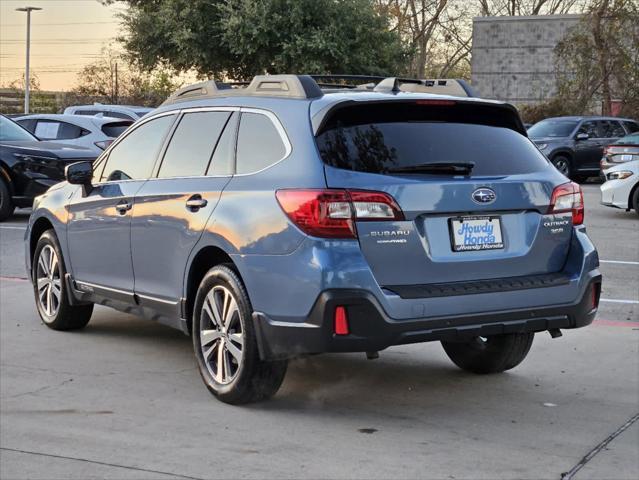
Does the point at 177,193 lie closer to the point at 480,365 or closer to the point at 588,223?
the point at 480,365

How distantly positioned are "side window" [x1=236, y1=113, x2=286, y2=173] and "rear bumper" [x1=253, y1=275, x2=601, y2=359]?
2.86 ft

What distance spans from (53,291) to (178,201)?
220cm

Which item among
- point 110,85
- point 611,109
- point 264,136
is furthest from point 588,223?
point 110,85

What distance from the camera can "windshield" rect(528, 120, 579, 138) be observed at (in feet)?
94.9

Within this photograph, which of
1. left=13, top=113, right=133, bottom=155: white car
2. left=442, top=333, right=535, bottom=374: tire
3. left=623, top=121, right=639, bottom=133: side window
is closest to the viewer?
left=442, top=333, right=535, bottom=374: tire

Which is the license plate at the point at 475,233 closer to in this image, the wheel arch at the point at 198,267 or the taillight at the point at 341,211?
the taillight at the point at 341,211

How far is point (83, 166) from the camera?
7.76m

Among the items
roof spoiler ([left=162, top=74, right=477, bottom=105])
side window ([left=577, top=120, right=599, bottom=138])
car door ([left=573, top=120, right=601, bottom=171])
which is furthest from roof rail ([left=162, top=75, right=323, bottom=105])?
side window ([left=577, top=120, right=599, bottom=138])

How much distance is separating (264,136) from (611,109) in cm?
3501

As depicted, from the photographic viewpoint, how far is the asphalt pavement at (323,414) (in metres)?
5.12

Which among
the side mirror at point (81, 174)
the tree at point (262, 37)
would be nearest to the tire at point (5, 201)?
the side mirror at point (81, 174)

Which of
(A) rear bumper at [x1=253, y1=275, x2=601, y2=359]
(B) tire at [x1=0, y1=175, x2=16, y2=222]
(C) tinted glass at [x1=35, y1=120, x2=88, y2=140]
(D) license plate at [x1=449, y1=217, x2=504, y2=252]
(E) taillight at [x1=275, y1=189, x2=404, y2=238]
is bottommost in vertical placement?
(B) tire at [x1=0, y1=175, x2=16, y2=222]

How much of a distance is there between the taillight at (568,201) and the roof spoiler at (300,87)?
2.61ft

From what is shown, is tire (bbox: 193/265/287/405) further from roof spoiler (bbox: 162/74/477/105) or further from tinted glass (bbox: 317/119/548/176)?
roof spoiler (bbox: 162/74/477/105)
